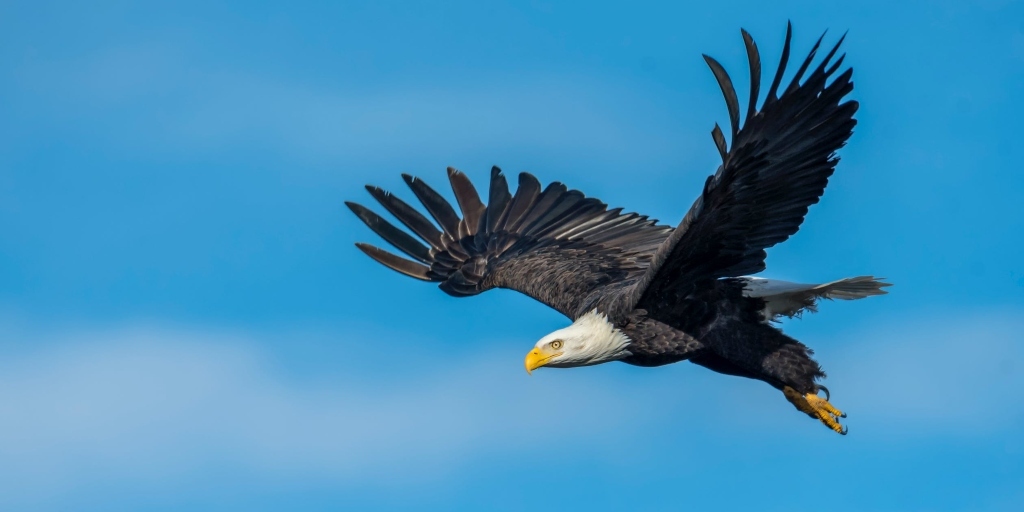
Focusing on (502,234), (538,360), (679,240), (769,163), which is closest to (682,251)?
(679,240)

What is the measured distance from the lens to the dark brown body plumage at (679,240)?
31.2 ft

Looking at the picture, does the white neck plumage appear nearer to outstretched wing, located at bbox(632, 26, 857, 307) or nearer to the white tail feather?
outstretched wing, located at bbox(632, 26, 857, 307)

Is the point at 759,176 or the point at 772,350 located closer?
the point at 759,176

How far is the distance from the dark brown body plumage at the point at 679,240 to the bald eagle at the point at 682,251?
1 cm

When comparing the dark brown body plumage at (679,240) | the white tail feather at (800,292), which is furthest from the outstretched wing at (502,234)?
the white tail feather at (800,292)

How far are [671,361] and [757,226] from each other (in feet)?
4.90

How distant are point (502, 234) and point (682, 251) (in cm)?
420

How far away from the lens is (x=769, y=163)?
9617 mm

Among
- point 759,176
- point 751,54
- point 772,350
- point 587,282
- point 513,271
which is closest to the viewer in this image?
point 751,54

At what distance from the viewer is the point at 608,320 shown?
10.9m

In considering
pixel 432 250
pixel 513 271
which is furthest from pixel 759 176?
pixel 432 250

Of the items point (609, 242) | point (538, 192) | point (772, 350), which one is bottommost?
point (772, 350)

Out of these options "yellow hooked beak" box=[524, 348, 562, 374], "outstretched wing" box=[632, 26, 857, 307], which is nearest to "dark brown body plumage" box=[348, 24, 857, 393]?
"outstretched wing" box=[632, 26, 857, 307]

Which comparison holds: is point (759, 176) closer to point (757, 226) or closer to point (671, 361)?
point (757, 226)
